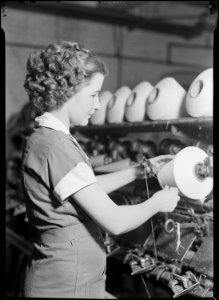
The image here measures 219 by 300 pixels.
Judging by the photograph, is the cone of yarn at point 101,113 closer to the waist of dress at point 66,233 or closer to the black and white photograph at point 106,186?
the black and white photograph at point 106,186

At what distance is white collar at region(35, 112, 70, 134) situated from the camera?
137 cm

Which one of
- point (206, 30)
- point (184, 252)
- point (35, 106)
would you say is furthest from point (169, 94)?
point (206, 30)

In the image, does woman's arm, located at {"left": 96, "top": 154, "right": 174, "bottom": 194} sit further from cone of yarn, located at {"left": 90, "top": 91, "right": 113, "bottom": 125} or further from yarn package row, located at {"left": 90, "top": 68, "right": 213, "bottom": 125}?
cone of yarn, located at {"left": 90, "top": 91, "right": 113, "bottom": 125}

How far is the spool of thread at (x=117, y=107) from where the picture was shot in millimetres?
2590

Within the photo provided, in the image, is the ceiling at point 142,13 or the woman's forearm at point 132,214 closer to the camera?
the woman's forearm at point 132,214

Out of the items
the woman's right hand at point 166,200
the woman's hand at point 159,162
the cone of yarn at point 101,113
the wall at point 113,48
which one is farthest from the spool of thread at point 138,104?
the wall at point 113,48

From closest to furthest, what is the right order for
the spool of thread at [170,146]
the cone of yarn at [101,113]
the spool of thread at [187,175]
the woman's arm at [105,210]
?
the woman's arm at [105,210] → the spool of thread at [187,175] → the spool of thread at [170,146] → the cone of yarn at [101,113]

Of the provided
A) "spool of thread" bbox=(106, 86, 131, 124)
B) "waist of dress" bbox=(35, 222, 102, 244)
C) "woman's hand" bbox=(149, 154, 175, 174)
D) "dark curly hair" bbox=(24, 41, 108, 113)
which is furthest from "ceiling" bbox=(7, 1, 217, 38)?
"waist of dress" bbox=(35, 222, 102, 244)

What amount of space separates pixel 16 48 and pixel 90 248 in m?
3.56

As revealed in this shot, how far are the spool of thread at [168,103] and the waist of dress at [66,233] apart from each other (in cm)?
92

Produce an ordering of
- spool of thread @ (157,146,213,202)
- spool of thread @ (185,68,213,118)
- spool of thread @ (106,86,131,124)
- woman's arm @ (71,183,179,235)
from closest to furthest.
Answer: woman's arm @ (71,183,179,235)
spool of thread @ (157,146,213,202)
spool of thread @ (185,68,213,118)
spool of thread @ (106,86,131,124)

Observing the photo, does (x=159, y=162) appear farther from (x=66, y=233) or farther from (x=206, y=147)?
(x=66, y=233)

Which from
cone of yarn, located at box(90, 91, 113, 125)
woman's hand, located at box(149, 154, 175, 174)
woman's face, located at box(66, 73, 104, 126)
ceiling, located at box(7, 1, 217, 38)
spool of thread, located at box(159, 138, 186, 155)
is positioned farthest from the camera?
ceiling, located at box(7, 1, 217, 38)

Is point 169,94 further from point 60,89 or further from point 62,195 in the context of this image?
point 62,195
